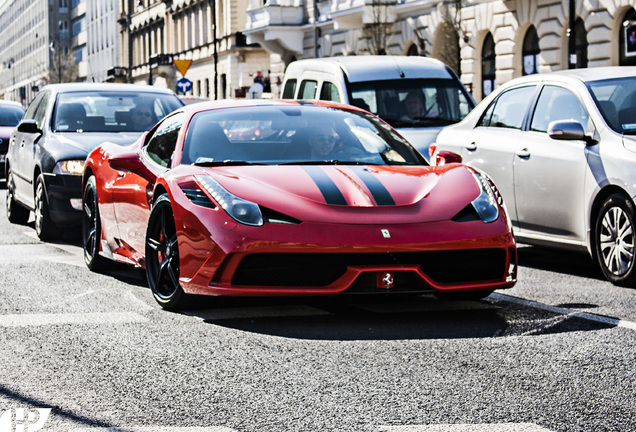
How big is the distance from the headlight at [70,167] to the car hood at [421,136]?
3757 millimetres

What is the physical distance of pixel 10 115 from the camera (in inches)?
909

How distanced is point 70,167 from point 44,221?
630mm

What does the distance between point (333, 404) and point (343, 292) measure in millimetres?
1989

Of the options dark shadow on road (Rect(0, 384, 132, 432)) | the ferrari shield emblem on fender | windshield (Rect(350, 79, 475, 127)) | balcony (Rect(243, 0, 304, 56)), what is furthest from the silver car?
balcony (Rect(243, 0, 304, 56))

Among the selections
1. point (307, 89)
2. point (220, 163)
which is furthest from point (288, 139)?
point (307, 89)

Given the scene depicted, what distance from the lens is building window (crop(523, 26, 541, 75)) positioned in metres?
31.5

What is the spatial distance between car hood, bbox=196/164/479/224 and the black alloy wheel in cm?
519

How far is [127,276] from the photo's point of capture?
952 centimetres

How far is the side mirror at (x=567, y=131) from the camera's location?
367 inches

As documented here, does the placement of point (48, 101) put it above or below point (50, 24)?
below

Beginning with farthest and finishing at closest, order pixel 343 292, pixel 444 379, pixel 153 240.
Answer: pixel 153 240, pixel 343 292, pixel 444 379

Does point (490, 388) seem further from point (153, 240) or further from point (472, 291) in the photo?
point (153, 240)

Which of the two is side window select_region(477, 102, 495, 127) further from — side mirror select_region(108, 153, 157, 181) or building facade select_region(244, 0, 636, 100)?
building facade select_region(244, 0, 636, 100)

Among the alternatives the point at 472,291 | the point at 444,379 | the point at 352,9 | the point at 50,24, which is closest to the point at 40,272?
the point at 472,291
